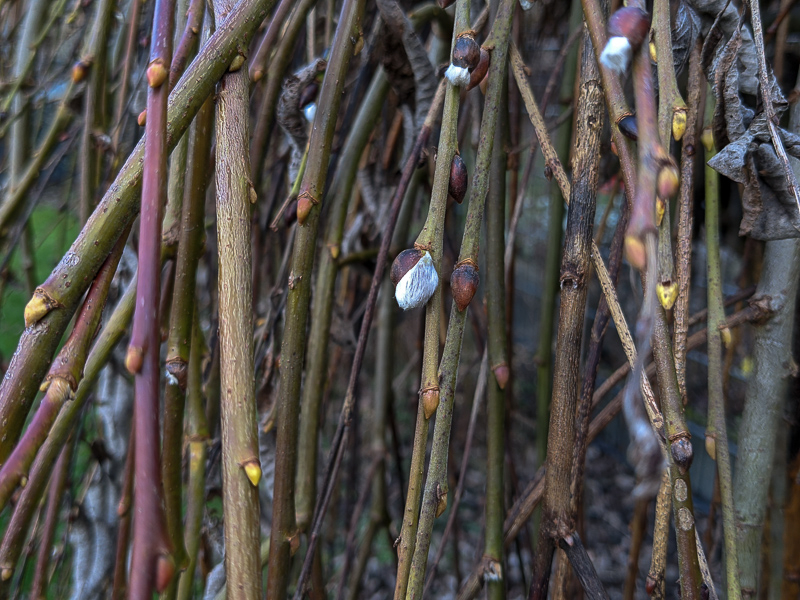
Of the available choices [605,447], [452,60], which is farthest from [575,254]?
[605,447]

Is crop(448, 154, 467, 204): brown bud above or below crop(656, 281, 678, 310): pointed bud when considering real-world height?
above

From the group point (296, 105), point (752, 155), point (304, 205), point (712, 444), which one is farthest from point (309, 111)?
point (712, 444)

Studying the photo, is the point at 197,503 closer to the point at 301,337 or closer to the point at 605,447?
the point at 301,337

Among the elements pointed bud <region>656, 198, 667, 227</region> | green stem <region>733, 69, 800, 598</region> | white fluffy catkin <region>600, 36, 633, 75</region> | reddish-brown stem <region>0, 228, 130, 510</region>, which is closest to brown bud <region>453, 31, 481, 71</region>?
white fluffy catkin <region>600, 36, 633, 75</region>

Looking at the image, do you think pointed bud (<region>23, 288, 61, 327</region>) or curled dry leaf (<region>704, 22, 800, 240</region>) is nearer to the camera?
pointed bud (<region>23, 288, 61, 327</region>)

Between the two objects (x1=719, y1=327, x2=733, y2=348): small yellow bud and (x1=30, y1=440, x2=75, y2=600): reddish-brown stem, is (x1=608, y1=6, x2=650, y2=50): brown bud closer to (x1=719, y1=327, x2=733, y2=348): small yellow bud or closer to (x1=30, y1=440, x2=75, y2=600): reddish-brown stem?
(x1=719, y1=327, x2=733, y2=348): small yellow bud

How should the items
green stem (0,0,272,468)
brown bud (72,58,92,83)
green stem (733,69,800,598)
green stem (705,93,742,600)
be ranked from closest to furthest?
1. green stem (0,0,272,468)
2. green stem (705,93,742,600)
3. green stem (733,69,800,598)
4. brown bud (72,58,92,83)

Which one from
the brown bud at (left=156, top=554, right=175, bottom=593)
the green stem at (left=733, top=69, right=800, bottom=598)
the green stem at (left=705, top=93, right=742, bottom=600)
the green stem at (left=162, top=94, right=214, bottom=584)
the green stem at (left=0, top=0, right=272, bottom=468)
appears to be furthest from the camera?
the green stem at (left=733, top=69, right=800, bottom=598)
